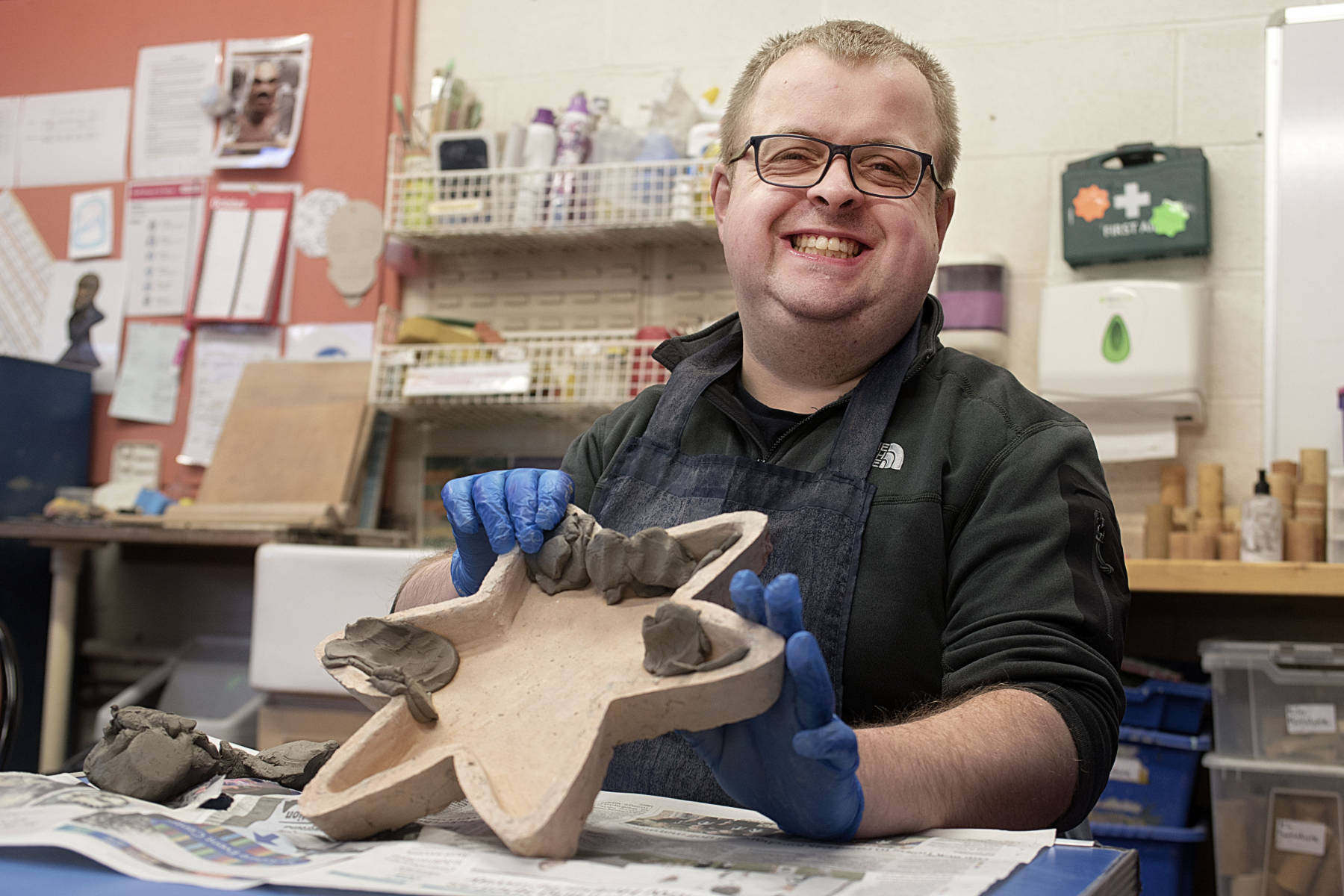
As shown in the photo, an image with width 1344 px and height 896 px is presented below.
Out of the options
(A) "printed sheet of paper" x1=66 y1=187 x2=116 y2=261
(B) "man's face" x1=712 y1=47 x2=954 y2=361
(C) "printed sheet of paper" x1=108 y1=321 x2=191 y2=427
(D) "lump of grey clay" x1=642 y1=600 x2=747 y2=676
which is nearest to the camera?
(D) "lump of grey clay" x1=642 y1=600 x2=747 y2=676

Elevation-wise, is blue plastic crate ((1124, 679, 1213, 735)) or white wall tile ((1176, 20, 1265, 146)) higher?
white wall tile ((1176, 20, 1265, 146))

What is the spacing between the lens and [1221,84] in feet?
8.20

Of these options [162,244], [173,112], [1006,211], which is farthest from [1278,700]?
[173,112]

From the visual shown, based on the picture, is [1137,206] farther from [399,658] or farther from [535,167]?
[399,658]

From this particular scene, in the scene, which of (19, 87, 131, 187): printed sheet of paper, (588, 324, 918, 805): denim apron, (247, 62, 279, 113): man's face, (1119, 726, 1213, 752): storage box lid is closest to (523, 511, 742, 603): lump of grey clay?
(588, 324, 918, 805): denim apron

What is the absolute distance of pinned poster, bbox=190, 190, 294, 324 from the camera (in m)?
3.09

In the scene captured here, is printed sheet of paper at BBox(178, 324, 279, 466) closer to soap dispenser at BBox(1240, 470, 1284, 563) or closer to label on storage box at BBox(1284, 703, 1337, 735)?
soap dispenser at BBox(1240, 470, 1284, 563)

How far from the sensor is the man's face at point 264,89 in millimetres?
3135

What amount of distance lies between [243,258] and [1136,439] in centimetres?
234

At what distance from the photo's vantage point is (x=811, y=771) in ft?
2.35

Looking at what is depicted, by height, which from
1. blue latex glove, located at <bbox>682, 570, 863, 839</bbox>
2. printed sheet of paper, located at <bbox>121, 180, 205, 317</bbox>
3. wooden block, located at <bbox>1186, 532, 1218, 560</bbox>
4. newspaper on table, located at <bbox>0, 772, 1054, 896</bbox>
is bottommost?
newspaper on table, located at <bbox>0, 772, 1054, 896</bbox>

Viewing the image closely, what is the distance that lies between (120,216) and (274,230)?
517 mm

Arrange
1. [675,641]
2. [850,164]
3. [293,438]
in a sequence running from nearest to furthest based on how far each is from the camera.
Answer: [675,641], [850,164], [293,438]

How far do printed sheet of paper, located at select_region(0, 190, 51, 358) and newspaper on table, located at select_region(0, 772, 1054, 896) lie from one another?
285cm
